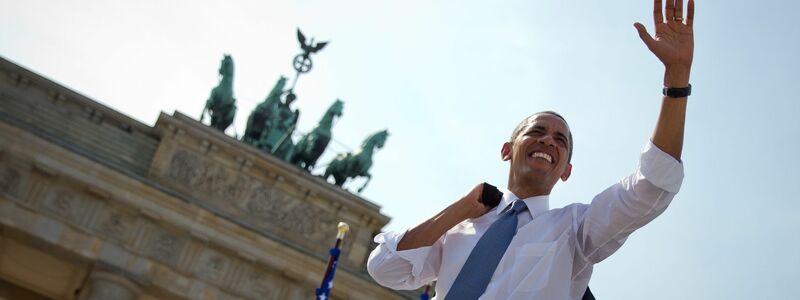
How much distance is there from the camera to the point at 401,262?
2703mm

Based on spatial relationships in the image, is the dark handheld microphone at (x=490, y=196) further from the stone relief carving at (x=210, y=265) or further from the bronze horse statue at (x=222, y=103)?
the bronze horse statue at (x=222, y=103)

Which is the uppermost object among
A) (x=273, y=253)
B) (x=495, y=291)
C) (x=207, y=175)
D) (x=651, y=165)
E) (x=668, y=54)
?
(x=207, y=175)

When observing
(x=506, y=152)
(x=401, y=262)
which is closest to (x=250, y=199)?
(x=506, y=152)

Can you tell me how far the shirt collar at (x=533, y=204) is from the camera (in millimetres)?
2584

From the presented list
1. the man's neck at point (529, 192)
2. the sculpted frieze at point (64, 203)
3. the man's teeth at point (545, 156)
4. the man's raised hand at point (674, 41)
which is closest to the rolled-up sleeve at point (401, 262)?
the man's neck at point (529, 192)

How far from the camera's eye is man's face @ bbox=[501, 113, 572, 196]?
266 centimetres

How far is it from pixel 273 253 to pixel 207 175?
8.43 feet

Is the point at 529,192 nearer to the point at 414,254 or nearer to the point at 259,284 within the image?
the point at 414,254

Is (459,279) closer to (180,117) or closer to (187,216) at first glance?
(187,216)

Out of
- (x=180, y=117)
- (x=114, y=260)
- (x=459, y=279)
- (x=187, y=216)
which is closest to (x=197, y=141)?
(x=180, y=117)

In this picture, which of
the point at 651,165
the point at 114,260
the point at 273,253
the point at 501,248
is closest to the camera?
the point at 651,165

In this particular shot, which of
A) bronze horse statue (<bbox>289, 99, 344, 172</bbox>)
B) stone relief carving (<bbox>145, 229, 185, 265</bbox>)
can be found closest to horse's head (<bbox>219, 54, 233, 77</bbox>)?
bronze horse statue (<bbox>289, 99, 344, 172</bbox>)

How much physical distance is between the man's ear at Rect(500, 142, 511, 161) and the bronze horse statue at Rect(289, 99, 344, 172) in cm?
2096

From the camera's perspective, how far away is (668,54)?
7.55ft
